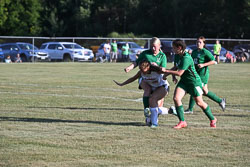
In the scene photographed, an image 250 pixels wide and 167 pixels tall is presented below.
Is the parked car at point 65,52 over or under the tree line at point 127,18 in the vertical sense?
under

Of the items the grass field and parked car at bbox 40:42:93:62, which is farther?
parked car at bbox 40:42:93:62

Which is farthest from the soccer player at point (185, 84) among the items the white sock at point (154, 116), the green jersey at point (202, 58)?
the green jersey at point (202, 58)

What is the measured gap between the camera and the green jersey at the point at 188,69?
8.52m

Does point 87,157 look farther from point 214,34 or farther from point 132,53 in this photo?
point 214,34

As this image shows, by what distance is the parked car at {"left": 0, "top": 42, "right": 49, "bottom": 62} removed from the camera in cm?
3910

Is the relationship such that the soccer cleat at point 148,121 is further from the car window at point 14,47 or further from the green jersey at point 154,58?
the car window at point 14,47

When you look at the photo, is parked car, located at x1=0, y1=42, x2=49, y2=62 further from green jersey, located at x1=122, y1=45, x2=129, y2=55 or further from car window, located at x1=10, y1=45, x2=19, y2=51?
green jersey, located at x1=122, y1=45, x2=129, y2=55

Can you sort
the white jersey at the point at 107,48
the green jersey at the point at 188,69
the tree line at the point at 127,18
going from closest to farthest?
1. the green jersey at the point at 188,69
2. the white jersey at the point at 107,48
3. the tree line at the point at 127,18

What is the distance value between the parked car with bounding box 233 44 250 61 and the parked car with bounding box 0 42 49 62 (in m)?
15.7

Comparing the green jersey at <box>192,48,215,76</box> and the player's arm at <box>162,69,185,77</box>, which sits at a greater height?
the green jersey at <box>192,48,215,76</box>

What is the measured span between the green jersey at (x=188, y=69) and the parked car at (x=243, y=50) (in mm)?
34350

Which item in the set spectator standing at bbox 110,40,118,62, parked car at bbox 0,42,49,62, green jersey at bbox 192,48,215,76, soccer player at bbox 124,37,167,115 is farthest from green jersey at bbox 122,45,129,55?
soccer player at bbox 124,37,167,115

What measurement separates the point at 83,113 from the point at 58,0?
65.9 m

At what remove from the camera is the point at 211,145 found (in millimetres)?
7281
